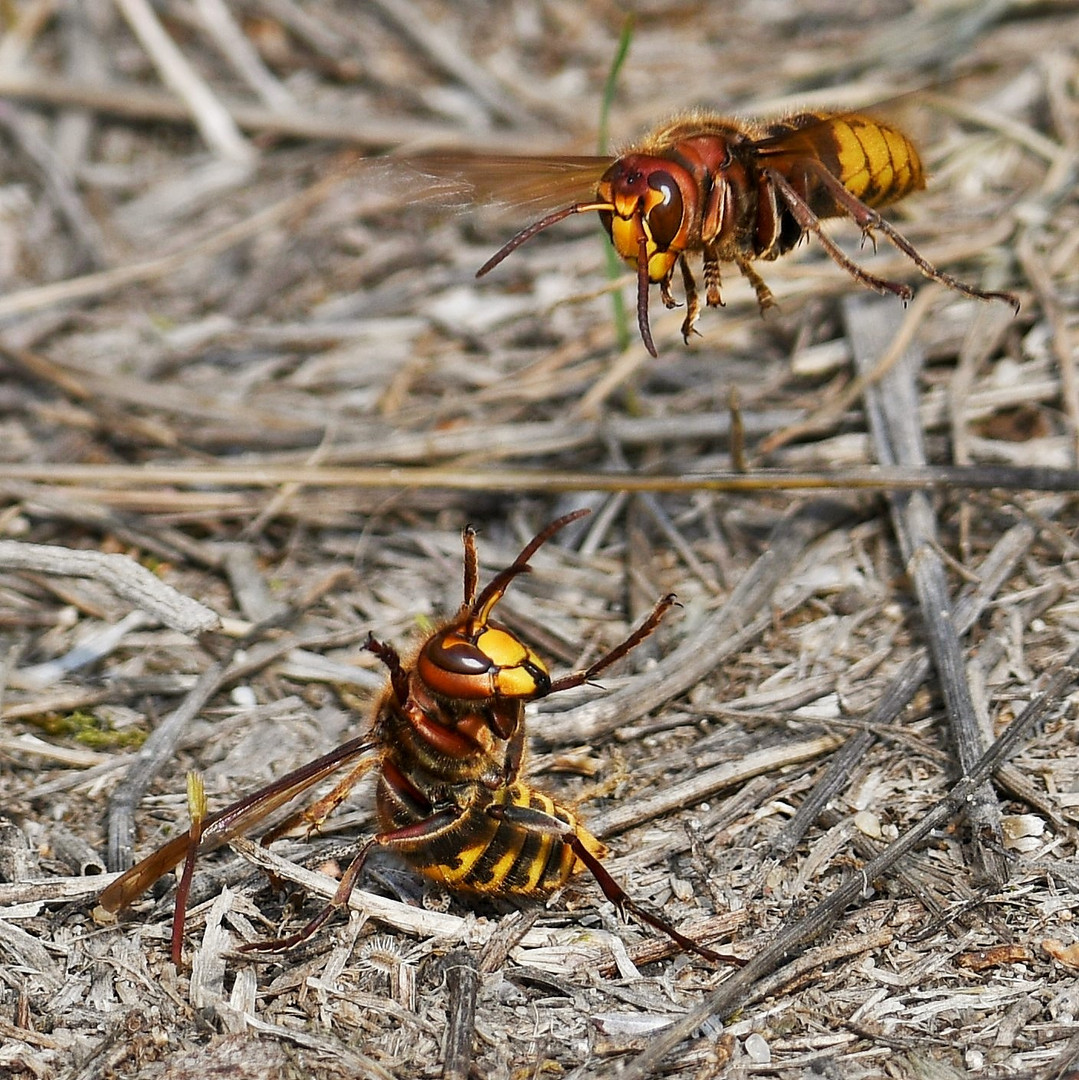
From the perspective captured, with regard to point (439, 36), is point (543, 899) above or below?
below

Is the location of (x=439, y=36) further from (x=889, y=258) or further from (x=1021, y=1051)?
(x=1021, y=1051)

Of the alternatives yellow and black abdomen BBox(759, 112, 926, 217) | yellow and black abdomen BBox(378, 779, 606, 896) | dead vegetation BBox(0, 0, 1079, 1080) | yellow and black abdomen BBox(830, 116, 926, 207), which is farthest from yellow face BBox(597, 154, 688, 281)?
yellow and black abdomen BBox(378, 779, 606, 896)

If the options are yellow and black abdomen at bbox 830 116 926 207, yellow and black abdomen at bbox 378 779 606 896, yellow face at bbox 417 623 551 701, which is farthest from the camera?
yellow and black abdomen at bbox 830 116 926 207

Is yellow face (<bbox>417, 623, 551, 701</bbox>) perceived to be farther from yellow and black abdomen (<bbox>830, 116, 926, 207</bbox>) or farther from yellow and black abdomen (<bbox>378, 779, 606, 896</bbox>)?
yellow and black abdomen (<bbox>830, 116, 926, 207</bbox>)

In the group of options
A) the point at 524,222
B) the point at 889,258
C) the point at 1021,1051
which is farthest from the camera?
the point at 524,222

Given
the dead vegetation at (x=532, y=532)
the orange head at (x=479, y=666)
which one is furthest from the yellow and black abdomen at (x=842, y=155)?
the orange head at (x=479, y=666)

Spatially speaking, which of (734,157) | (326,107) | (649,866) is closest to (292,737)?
(649,866)
